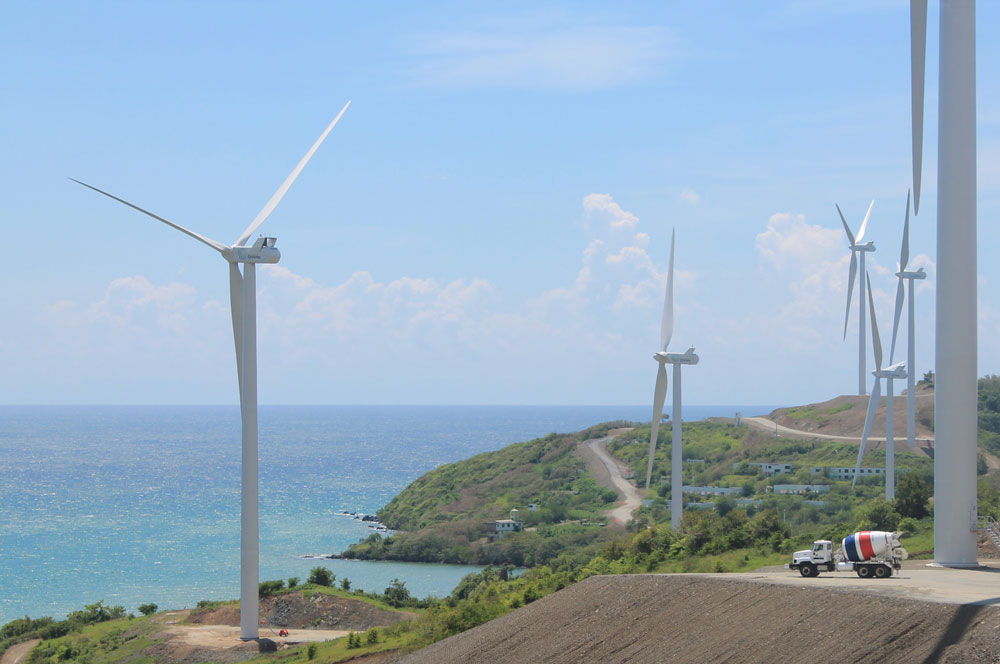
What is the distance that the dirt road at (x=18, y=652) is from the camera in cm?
5800

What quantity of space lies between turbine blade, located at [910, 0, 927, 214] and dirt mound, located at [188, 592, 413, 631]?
124ft

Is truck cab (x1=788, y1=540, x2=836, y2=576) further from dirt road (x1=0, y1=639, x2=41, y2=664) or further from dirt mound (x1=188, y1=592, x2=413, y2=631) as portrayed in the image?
dirt road (x1=0, y1=639, x2=41, y2=664)

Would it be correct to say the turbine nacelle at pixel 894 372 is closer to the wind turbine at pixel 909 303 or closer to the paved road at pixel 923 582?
the wind turbine at pixel 909 303

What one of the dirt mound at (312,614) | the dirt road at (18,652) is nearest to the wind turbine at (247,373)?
the dirt mound at (312,614)

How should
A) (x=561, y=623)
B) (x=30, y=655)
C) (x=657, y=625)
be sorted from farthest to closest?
(x=30, y=655)
(x=561, y=623)
(x=657, y=625)

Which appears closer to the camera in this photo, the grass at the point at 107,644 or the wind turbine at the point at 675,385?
the grass at the point at 107,644

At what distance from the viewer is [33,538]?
144750 mm

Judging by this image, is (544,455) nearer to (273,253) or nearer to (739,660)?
(273,253)

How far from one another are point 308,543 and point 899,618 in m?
121

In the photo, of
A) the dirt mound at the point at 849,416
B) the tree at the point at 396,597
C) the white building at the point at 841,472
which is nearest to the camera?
the tree at the point at 396,597

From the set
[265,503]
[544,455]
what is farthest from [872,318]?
[265,503]

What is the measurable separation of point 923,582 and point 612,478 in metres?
117

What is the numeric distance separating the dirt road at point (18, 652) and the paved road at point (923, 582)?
41.3 m

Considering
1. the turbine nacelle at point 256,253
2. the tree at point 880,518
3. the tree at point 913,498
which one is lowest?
the tree at point 880,518
